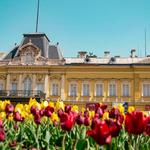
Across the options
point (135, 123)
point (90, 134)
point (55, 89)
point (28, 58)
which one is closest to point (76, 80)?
point (55, 89)

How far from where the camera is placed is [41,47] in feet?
130

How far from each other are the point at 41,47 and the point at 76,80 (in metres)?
5.66

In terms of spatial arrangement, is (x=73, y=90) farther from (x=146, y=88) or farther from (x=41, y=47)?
(x=146, y=88)

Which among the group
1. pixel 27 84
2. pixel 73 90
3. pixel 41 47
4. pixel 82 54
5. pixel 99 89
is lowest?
pixel 73 90

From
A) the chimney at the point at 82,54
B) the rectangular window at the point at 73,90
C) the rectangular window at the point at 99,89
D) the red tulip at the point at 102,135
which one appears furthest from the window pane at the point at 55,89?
the red tulip at the point at 102,135

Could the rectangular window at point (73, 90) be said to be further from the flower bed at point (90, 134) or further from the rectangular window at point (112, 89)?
the flower bed at point (90, 134)

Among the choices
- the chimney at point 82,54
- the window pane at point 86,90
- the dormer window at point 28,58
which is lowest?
the window pane at point 86,90

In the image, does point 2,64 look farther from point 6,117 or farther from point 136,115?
point 136,115

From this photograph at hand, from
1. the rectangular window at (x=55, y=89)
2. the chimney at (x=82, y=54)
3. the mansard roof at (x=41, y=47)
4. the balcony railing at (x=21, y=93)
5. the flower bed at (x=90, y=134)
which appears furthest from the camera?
the chimney at (x=82, y=54)

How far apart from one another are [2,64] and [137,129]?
36676mm

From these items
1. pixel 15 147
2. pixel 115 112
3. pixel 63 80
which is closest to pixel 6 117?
pixel 115 112

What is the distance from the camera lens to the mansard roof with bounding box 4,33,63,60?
38719mm

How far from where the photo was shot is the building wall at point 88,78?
36.4m

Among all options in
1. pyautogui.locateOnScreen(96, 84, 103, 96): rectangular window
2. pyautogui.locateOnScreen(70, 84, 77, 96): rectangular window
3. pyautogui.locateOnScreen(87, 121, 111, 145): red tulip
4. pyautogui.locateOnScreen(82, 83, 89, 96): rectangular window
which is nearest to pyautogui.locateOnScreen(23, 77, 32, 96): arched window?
pyautogui.locateOnScreen(70, 84, 77, 96): rectangular window
